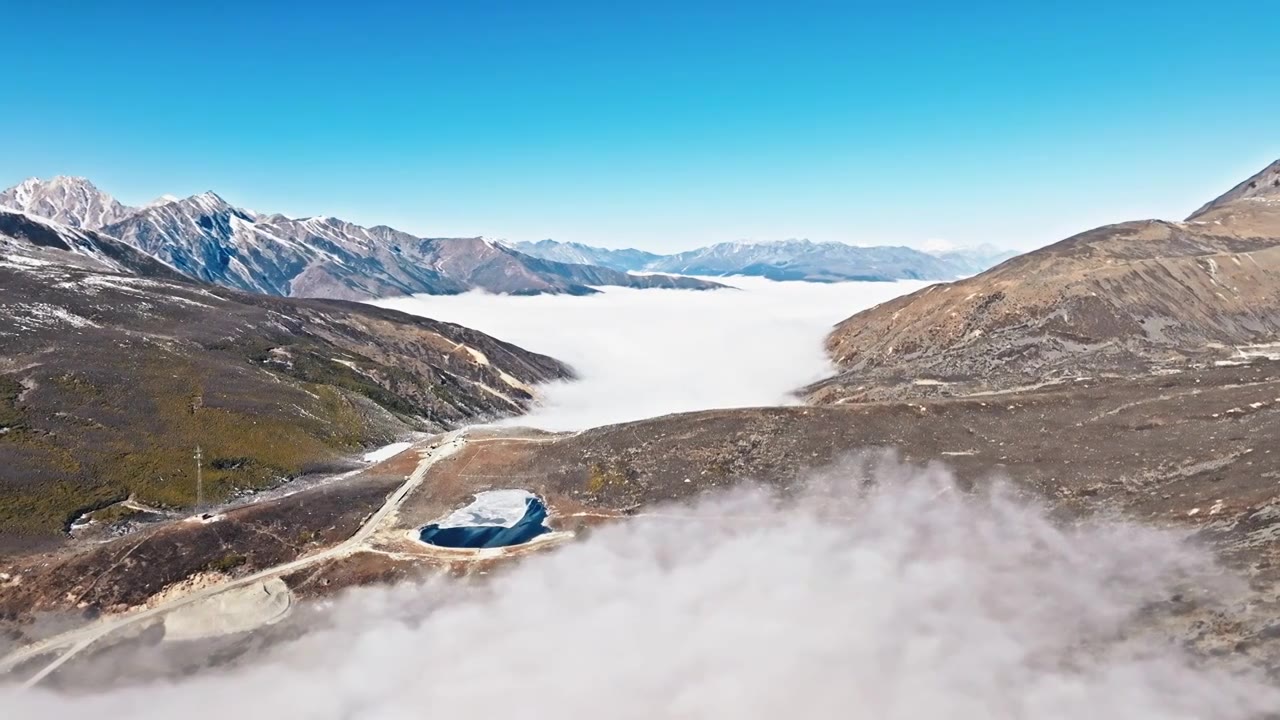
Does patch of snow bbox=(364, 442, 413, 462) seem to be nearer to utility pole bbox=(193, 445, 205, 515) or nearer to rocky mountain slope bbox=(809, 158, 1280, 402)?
utility pole bbox=(193, 445, 205, 515)

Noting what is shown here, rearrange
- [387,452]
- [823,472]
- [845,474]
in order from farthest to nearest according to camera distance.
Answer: [387,452]
[823,472]
[845,474]

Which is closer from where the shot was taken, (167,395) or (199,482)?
(199,482)

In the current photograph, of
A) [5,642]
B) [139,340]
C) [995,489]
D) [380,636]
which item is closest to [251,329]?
[139,340]

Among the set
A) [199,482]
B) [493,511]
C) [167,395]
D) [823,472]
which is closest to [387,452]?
[199,482]

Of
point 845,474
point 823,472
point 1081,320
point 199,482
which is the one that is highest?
point 1081,320

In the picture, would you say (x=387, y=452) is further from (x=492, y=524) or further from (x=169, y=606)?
(x=169, y=606)

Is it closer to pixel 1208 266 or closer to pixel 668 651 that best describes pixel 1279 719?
pixel 668 651

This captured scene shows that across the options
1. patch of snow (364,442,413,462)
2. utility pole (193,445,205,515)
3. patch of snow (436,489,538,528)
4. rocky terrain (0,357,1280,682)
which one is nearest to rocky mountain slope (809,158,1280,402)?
rocky terrain (0,357,1280,682)
